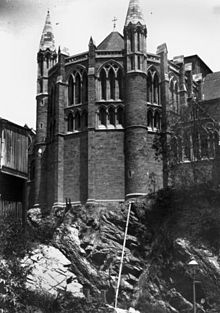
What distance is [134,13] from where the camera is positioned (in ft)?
166

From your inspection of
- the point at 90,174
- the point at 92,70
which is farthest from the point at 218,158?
the point at 92,70

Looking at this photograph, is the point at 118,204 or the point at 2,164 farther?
the point at 118,204

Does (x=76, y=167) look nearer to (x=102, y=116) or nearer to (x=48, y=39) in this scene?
(x=102, y=116)

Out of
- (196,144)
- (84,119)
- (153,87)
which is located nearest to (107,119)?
(84,119)

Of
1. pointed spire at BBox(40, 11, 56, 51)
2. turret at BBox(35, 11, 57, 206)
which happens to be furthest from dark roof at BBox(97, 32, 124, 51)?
turret at BBox(35, 11, 57, 206)

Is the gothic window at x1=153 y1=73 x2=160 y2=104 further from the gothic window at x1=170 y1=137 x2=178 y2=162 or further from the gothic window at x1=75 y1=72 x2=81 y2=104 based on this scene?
the gothic window at x1=170 y1=137 x2=178 y2=162

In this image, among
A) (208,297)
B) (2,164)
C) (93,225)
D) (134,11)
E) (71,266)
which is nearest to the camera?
(2,164)

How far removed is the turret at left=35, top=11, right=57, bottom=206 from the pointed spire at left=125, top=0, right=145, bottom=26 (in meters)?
8.06

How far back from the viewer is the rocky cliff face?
122 feet

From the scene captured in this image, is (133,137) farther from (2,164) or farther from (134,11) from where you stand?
(2,164)

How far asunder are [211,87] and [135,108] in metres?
15.9

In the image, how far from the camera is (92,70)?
49.3 meters

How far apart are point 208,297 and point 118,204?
506 inches

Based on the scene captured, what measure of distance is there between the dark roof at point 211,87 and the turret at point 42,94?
17.4m
